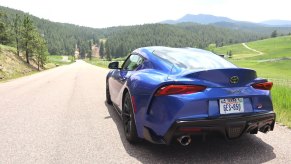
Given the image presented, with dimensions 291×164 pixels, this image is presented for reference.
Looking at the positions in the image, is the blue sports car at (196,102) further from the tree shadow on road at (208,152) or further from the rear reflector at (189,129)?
the tree shadow on road at (208,152)

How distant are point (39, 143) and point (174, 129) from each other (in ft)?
8.19

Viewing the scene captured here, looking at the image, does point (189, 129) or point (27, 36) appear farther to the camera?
point (27, 36)

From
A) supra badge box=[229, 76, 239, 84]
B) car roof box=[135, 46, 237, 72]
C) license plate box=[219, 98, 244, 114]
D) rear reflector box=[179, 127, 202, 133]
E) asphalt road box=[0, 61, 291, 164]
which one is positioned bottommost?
asphalt road box=[0, 61, 291, 164]

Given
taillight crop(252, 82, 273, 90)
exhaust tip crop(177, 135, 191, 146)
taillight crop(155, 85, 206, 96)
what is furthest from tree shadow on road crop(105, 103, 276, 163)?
taillight crop(252, 82, 273, 90)

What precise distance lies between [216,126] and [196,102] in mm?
395

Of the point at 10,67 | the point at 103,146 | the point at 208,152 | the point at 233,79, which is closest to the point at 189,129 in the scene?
the point at 208,152

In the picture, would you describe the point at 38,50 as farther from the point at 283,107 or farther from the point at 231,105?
the point at 231,105

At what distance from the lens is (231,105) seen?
4047mm

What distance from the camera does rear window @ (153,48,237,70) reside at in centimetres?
460

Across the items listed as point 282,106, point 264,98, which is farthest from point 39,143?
point 282,106

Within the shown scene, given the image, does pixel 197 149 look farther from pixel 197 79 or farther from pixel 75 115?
pixel 75 115

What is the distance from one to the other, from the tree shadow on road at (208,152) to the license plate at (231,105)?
388 millimetres

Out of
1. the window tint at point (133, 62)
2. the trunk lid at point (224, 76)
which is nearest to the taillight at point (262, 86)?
the trunk lid at point (224, 76)

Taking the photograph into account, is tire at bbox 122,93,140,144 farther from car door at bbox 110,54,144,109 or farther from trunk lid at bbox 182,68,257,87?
trunk lid at bbox 182,68,257,87
